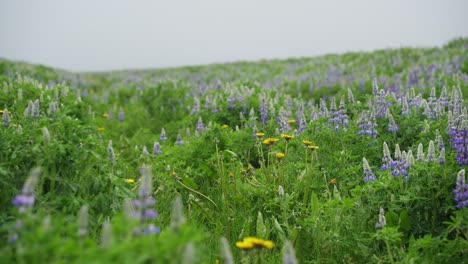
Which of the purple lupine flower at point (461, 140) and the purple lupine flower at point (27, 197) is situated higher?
the purple lupine flower at point (27, 197)

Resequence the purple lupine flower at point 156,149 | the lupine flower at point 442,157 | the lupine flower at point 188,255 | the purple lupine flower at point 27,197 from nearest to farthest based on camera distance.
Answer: the lupine flower at point 188,255 < the purple lupine flower at point 27,197 < the lupine flower at point 442,157 < the purple lupine flower at point 156,149

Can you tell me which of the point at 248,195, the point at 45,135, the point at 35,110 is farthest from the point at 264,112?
the point at 45,135

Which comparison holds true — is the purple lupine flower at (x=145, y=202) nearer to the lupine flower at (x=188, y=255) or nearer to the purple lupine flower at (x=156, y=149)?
the lupine flower at (x=188, y=255)

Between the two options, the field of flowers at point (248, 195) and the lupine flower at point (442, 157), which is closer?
the field of flowers at point (248, 195)

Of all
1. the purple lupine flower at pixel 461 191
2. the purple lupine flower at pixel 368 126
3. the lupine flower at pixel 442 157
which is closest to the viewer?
the purple lupine flower at pixel 461 191

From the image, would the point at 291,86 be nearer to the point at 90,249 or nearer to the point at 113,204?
the point at 113,204

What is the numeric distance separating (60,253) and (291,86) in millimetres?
10226

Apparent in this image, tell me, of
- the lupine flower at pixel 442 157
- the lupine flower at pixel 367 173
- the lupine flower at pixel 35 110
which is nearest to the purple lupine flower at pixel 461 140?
the lupine flower at pixel 442 157

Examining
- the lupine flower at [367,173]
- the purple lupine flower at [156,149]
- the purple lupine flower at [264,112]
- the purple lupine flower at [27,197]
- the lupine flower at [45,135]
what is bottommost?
the purple lupine flower at [156,149]

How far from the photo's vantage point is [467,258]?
288 cm

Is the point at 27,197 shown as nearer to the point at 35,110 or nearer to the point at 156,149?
the point at 35,110

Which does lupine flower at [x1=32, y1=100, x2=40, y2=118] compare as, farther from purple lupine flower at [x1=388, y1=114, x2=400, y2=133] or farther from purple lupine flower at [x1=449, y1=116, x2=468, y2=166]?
purple lupine flower at [x1=388, y1=114, x2=400, y2=133]

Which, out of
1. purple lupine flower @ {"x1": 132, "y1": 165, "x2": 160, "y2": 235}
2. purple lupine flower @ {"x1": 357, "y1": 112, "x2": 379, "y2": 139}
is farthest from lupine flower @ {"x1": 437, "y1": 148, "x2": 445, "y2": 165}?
purple lupine flower @ {"x1": 132, "y1": 165, "x2": 160, "y2": 235}

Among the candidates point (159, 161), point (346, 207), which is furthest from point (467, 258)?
point (159, 161)
